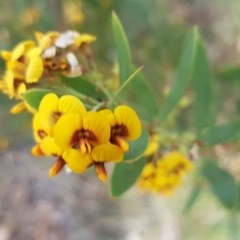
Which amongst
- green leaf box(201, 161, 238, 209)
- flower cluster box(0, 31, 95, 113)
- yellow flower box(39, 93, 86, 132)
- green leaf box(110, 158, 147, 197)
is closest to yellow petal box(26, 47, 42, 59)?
flower cluster box(0, 31, 95, 113)

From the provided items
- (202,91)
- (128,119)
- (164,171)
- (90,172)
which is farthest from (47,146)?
(90,172)

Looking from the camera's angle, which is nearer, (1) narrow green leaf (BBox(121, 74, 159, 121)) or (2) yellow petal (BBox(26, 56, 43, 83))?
(2) yellow petal (BBox(26, 56, 43, 83))

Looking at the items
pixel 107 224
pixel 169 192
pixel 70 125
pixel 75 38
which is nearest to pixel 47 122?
pixel 70 125

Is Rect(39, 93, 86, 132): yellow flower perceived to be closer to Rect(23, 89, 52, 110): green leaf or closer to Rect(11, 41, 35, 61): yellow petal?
Rect(23, 89, 52, 110): green leaf

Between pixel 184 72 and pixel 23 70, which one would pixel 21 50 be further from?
pixel 184 72

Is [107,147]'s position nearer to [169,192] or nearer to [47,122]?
[47,122]

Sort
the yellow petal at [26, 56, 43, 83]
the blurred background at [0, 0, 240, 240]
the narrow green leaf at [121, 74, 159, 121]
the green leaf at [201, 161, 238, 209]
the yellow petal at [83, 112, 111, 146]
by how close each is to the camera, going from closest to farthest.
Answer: the yellow petal at [83, 112, 111, 146]
the yellow petal at [26, 56, 43, 83]
the narrow green leaf at [121, 74, 159, 121]
the green leaf at [201, 161, 238, 209]
the blurred background at [0, 0, 240, 240]
